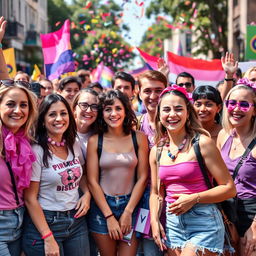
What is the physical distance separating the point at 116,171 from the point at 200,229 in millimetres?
904

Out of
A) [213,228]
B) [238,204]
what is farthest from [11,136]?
[238,204]

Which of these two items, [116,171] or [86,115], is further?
[86,115]

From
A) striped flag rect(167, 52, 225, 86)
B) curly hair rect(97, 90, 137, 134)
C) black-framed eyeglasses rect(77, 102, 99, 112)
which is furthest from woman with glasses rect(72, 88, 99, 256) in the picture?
striped flag rect(167, 52, 225, 86)

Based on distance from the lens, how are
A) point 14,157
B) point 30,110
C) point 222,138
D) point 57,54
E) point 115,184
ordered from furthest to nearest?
point 57,54, point 222,138, point 115,184, point 30,110, point 14,157

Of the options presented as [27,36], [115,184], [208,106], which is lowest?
[115,184]

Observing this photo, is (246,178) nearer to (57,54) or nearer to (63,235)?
(63,235)

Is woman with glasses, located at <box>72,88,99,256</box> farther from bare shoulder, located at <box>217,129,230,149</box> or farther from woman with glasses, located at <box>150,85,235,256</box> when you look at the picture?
bare shoulder, located at <box>217,129,230,149</box>

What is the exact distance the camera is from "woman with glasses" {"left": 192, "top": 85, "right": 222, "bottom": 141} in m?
4.61

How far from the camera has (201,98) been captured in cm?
464

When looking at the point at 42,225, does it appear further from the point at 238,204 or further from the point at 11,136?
the point at 238,204

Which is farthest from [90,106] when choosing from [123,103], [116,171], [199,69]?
[199,69]

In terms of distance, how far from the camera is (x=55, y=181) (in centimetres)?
350

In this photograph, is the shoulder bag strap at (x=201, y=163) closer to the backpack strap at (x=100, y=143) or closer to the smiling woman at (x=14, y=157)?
the backpack strap at (x=100, y=143)

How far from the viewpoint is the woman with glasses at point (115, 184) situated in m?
3.78
